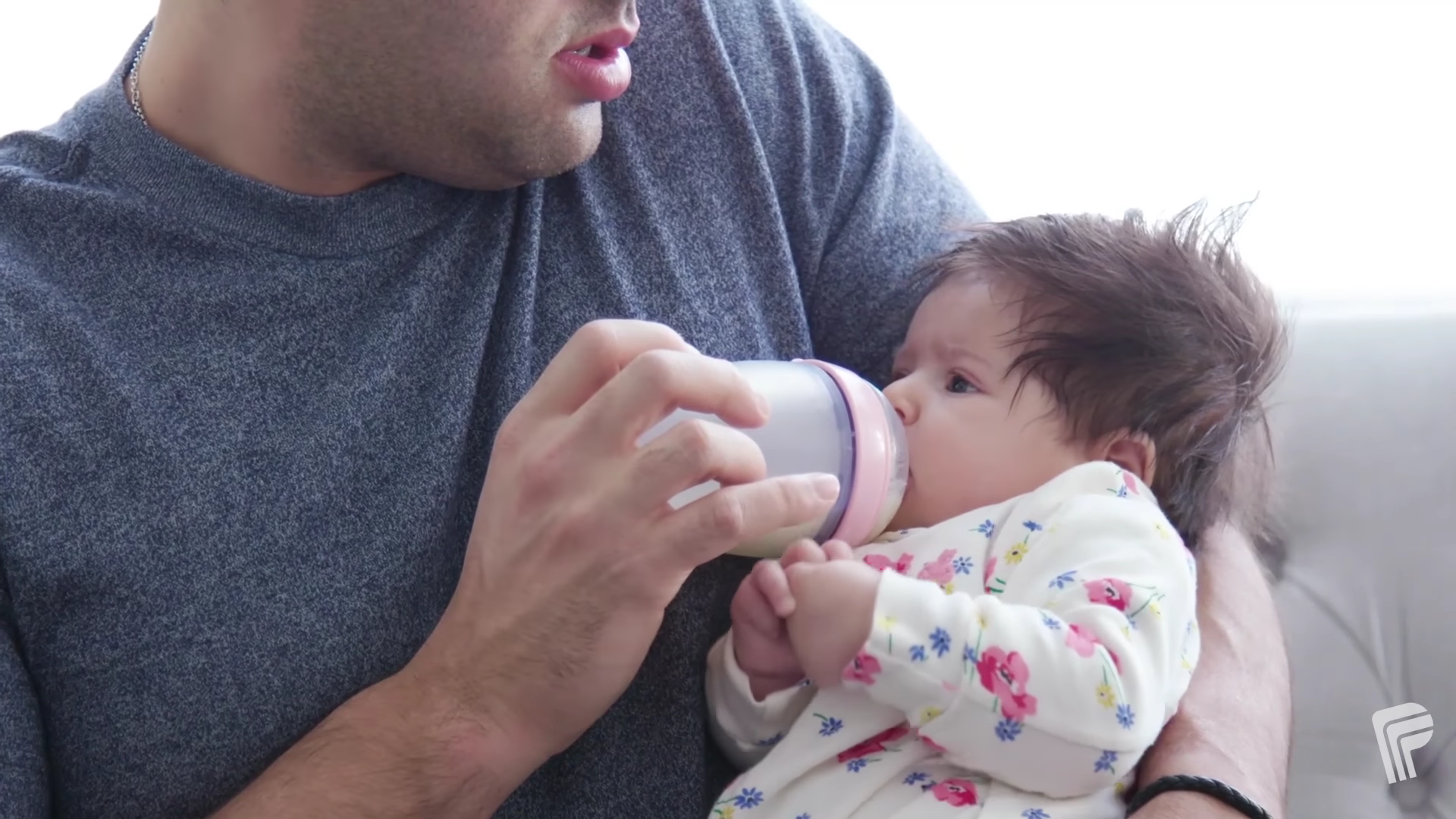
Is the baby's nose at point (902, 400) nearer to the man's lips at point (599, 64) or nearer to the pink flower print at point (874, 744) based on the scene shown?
the pink flower print at point (874, 744)

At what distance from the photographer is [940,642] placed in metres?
0.88

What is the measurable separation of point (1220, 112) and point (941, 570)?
104 centimetres

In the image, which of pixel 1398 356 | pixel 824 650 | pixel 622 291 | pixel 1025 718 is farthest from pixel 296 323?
pixel 1398 356

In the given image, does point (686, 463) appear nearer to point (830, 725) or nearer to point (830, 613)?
point (830, 613)

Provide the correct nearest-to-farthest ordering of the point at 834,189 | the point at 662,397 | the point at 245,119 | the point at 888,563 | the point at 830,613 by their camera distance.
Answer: the point at 662,397 < the point at 830,613 < the point at 888,563 < the point at 245,119 < the point at 834,189

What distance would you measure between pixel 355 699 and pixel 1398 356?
1.20 metres

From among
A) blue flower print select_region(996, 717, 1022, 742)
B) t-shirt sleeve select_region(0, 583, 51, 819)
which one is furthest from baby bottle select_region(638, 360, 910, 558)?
t-shirt sleeve select_region(0, 583, 51, 819)

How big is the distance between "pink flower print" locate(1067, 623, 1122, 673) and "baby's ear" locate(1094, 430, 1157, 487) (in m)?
0.24

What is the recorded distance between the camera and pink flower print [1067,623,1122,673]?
86 cm

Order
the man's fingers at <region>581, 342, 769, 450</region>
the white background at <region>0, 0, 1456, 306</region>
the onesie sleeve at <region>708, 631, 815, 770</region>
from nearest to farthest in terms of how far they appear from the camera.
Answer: the man's fingers at <region>581, 342, 769, 450</region> → the onesie sleeve at <region>708, 631, 815, 770</region> → the white background at <region>0, 0, 1456, 306</region>

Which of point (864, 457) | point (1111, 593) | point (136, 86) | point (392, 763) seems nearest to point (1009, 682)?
point (1111, 593)

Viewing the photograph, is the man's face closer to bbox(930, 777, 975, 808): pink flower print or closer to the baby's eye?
the baby's eye

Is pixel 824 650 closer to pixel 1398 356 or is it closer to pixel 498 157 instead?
pixel 498 157
